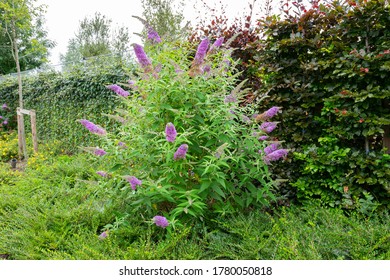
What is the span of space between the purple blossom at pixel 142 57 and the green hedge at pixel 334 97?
1.54 m

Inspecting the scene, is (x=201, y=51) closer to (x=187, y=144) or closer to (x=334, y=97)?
(x=187, y=144)

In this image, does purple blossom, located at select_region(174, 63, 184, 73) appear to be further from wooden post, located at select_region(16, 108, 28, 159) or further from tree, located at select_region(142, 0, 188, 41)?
tree, located at select_region(142, 0, 188, 41)

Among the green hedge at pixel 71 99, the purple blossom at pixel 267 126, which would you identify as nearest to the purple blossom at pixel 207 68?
the purple blossom at pixel 267 126

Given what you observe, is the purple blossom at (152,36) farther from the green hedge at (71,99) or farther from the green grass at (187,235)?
the green hedge at (71,99)

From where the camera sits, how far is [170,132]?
267 cm

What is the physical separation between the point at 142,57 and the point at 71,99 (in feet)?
20.4

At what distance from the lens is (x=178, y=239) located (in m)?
Answer: 2.75

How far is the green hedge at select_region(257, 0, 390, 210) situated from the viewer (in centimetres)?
332

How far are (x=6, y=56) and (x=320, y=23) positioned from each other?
85.1 ft

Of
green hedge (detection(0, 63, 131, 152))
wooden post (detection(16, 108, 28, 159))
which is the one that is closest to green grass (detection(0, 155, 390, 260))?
green hedge (detection(0, 63, 131, 152))

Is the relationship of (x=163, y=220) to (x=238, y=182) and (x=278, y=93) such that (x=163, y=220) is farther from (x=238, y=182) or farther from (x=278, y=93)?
(x=278, y=93)

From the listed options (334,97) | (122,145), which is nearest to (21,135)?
(122,145)

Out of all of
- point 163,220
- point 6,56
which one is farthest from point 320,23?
point 6,56

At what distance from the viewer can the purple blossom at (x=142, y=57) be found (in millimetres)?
2848
